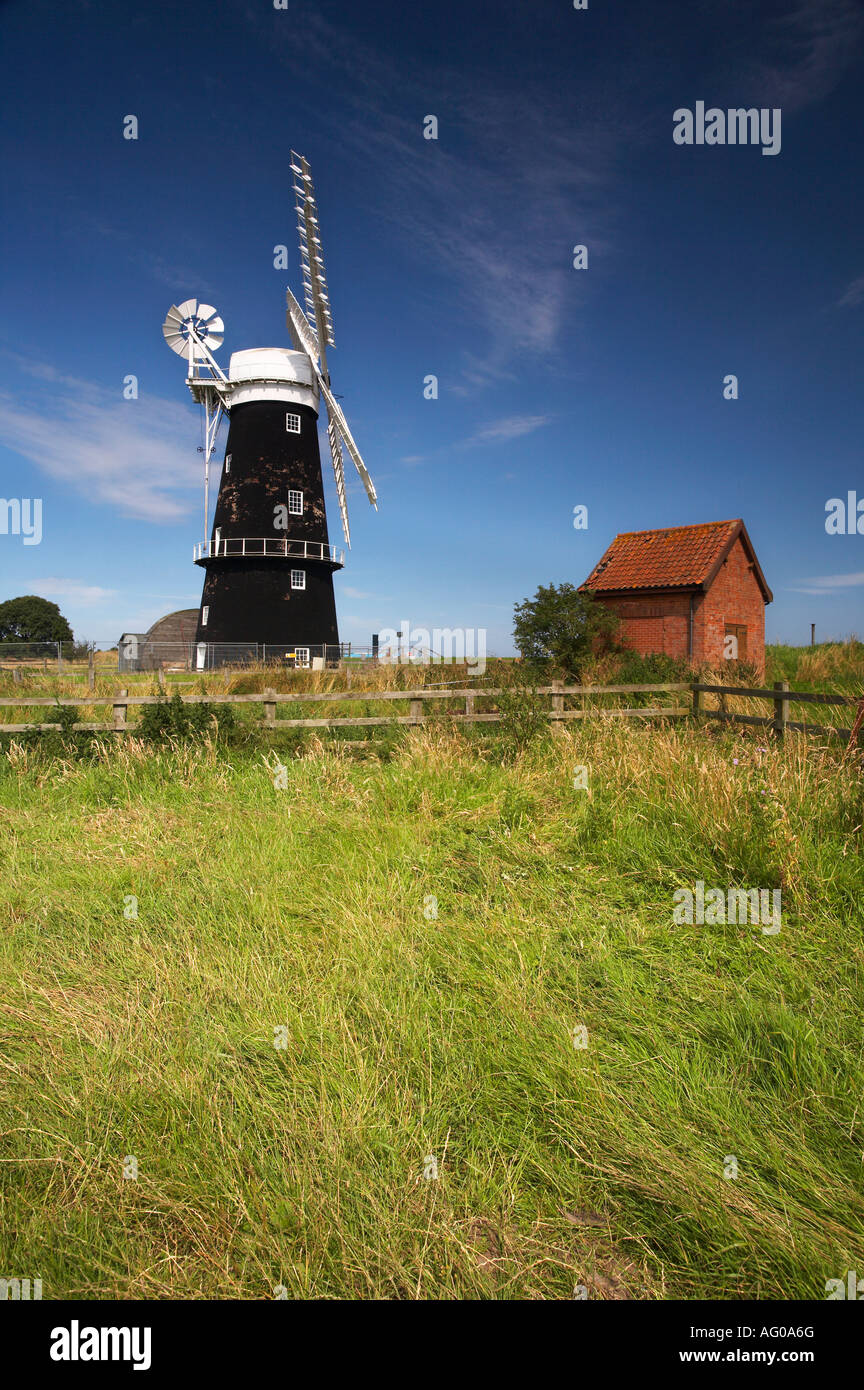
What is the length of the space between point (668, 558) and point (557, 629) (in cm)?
603

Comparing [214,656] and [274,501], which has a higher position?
[274,501]

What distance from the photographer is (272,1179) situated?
2.19 metres

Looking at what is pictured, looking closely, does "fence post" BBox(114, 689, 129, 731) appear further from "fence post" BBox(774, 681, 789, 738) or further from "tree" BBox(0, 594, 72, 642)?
"tree" BBox(0, 594, 72, 642)

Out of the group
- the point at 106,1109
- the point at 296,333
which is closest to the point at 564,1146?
the point at 106,1109

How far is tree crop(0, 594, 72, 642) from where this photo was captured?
54.1 metres

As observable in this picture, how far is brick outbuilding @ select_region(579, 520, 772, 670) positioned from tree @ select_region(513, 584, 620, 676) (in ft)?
8.82

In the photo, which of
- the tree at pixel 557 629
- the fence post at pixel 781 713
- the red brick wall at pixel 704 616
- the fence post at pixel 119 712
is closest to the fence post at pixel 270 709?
the fence post at pixel 119 712

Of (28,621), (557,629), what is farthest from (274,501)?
(28,621)

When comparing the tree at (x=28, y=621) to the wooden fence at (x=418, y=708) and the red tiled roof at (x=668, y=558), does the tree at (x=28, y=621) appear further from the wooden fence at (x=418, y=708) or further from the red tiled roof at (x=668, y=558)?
the wooden fence at (x=418, y=708)

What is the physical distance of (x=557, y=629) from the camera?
21.4m

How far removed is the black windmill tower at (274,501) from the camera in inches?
1072

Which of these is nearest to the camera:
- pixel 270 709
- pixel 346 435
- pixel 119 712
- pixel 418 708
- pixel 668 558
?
pixel 119 712

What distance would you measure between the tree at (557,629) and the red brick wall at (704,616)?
8.53 feet

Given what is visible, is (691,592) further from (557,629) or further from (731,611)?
(557,629)
